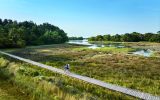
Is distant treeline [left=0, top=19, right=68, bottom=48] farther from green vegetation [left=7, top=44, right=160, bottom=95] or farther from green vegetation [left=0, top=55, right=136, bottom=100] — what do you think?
green vegetation [left=0, top=55, right=136, bottom=100]

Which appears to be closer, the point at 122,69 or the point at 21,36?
the point at 122,69

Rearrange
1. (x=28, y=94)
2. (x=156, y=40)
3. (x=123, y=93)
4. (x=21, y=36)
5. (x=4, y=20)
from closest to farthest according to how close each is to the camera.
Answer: (x=28, y=94) → (x=123, y=93) → (x=21, y=36) → (x=4, y=20) → (x=156, y=40)

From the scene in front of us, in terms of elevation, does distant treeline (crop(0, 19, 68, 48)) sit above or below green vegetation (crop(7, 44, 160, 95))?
above

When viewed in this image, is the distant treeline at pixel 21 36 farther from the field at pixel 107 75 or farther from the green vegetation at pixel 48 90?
the green vegetation at pixel 48 90

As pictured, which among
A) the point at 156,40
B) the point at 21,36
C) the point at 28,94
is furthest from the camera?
the point at 156,40

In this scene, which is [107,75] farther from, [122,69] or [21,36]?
[21,36]

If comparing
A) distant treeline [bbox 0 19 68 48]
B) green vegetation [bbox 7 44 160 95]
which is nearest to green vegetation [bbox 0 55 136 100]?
green vegetation [bbox 7 44 160 95]

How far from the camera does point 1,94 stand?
1590 centimetres

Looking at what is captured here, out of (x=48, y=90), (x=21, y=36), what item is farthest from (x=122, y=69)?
(x=21, y=36)

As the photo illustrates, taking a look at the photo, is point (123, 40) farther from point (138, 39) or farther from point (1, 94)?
point (1, 94)

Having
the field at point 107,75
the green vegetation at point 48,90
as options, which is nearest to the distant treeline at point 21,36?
the field at point 107,75

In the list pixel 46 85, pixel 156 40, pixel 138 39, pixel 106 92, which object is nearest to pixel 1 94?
pixel 46 85

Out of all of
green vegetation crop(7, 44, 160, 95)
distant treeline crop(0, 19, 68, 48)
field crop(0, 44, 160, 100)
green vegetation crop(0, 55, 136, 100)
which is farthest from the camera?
distant treeline crop(0, 19, 68, 48)

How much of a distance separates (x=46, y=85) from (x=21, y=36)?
93.7 metres
